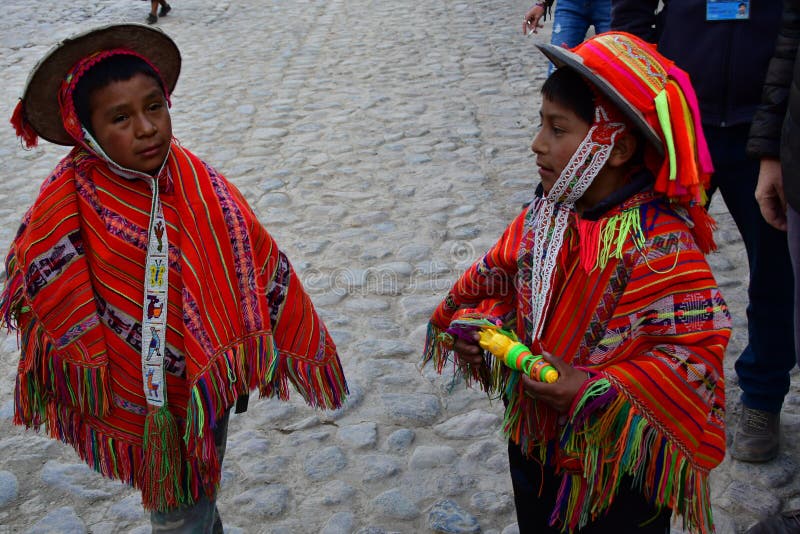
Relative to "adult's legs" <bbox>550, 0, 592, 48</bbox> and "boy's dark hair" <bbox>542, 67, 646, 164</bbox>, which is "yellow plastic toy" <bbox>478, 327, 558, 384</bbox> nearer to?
"boy's dark hair" <bbox>542, 67, 646, 164</bbox>

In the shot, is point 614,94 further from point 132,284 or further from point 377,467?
point 377,467

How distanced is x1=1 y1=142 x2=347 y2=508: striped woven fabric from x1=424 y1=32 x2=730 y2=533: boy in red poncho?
67cm

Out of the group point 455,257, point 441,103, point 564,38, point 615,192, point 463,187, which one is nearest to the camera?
point 615,192

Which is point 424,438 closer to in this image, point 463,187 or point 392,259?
point 392,259

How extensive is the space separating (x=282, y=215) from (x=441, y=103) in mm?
3036

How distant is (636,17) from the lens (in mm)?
3094

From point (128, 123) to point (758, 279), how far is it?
232 centimetres

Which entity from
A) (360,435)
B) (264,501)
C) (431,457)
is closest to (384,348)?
(360,435)

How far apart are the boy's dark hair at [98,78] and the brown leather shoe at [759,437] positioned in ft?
8.65

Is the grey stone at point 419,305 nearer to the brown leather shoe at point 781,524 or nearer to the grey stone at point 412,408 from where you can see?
the grey stone at point 412,408

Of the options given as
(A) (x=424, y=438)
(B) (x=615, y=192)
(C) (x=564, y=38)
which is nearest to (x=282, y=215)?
(C) (x=564, y=38)

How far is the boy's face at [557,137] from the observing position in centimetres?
216

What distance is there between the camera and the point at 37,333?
2318 millimetres

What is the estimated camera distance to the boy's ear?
2156mm
